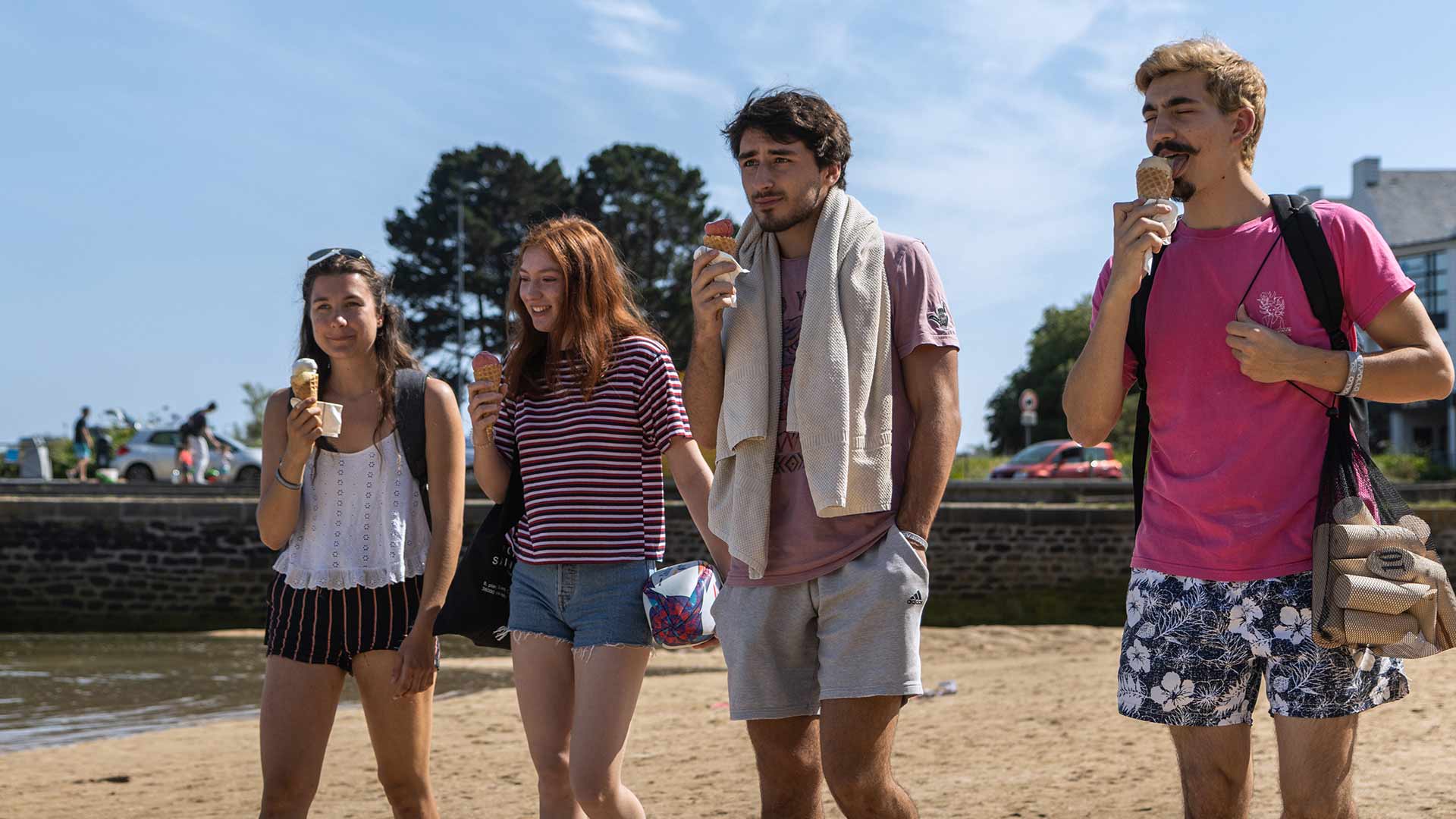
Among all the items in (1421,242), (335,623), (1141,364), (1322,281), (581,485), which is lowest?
(335,623)

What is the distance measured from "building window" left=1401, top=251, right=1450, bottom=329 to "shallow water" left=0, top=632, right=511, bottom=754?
44.3m

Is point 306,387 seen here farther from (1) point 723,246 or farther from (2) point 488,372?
(1) point 723,246

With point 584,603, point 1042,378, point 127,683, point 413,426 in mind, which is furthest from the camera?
point 1042,378

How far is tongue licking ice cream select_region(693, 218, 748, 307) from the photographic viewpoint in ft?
10.4

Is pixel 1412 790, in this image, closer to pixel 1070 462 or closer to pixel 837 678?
pixel 837 678

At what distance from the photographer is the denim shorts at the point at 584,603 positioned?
3.57 metres

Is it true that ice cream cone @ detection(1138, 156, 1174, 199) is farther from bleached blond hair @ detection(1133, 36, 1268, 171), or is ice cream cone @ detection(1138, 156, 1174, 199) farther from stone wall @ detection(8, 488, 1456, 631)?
stone wall @ detection(8, 488, 1456, 631)

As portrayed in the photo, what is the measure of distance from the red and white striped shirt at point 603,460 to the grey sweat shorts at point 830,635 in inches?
22.1

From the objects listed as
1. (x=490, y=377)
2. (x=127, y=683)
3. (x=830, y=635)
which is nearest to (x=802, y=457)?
(x=830, y=635)

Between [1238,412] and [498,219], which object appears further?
[498,219]

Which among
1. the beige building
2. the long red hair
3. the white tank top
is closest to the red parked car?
the beige building

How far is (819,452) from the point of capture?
3010 mm

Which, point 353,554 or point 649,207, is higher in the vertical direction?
point 649,207

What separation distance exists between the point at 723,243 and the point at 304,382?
1.24 meters
